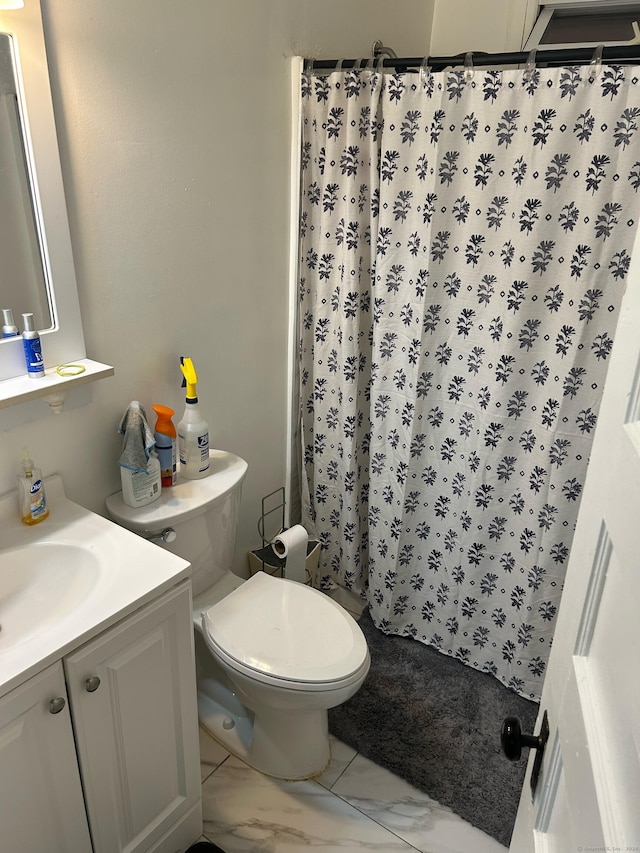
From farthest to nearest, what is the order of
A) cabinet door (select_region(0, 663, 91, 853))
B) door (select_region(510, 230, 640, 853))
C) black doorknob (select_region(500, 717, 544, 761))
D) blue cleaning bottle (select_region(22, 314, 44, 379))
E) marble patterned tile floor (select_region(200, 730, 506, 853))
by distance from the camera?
1. marble patterned tile floor (select_region(200, 730, 506, 853))
2. blue cleaning bottle (select_region(22, 314, 44, 379))
3. cabinet door (select_region(0, 663, 91, 853))
4. black doorknob (select_region(500, 717, 544, 761))
5. door (select_region(510, 230, 640, 853))

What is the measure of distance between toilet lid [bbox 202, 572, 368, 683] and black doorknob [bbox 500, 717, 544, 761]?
750 millimetres

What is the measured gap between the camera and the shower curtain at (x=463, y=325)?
1562 millimetres

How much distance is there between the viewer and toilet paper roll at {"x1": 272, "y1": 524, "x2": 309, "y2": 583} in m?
1.97

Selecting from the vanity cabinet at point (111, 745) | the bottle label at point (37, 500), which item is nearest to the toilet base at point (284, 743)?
the vanity cabinet at point (111, 745)

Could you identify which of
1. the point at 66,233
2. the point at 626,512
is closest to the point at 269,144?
the point at 66,233

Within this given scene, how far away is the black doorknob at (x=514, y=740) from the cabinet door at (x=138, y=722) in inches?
28.4

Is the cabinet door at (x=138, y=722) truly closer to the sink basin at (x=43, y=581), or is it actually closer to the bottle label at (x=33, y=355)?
the sink basin at (x=43, y=581)

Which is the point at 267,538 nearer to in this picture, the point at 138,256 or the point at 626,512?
the point at 138,256

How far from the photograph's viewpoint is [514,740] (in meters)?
0.83

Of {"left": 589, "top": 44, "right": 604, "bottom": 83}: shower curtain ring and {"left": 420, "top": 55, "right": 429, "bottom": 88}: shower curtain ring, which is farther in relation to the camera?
{"left": 420, "top": 55, "right": 429, "bottom": 88}: shower curtain ring

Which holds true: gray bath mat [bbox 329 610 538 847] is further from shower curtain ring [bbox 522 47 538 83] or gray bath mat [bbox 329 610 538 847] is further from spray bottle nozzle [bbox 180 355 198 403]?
shower curtain ring [bbox 522 47 538 83]

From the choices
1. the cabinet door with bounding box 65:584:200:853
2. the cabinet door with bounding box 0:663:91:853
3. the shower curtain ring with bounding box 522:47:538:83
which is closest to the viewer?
the cabinet door with bounding box 0:663:91:853

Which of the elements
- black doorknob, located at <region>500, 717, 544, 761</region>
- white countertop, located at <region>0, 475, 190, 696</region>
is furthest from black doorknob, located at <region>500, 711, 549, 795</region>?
white countertop, located at <region>0, 475, 190, 696</region>

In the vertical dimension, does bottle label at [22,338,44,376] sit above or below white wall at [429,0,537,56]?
below
